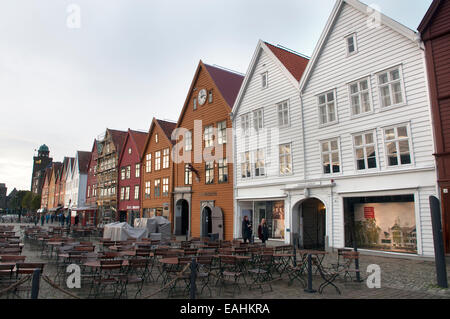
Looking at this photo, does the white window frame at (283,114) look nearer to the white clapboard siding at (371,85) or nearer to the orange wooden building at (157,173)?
the white clapboard siding at (371,85)

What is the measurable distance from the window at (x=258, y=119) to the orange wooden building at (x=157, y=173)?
1156cm

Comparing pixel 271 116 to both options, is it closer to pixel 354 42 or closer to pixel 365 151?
pixel 354 42

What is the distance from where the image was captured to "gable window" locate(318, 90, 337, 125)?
17.9 meters

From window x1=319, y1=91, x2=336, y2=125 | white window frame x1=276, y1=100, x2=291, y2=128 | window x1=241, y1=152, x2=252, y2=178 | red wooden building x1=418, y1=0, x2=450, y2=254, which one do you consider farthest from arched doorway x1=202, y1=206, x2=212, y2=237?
red wooden building x1=418, y1=0, x2=450, y2=254

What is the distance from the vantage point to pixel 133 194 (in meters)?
38.9

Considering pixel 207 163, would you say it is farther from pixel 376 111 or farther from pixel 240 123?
pixel 376 111

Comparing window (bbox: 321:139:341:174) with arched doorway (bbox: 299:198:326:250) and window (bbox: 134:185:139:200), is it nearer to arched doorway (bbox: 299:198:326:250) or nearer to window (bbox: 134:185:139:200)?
arched doorway (bbox: 299:198:326:250)

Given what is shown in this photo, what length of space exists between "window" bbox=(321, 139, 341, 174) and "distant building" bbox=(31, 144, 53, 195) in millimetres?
119740

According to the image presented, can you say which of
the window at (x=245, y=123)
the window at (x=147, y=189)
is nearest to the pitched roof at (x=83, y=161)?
the window at (x=147, y=189)

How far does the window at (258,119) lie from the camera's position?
73.3 ft

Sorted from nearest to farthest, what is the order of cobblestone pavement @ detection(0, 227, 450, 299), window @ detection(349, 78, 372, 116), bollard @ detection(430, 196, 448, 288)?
1. cobblestone pavement @ detection(0, 227, 450, 299)
2. bollard @ detection(430, 196, 448, 288)
3. window @ detection(349, 78, 372, 116)

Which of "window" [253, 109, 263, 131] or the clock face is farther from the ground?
the clock face

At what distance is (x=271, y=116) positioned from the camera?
2145 cm
